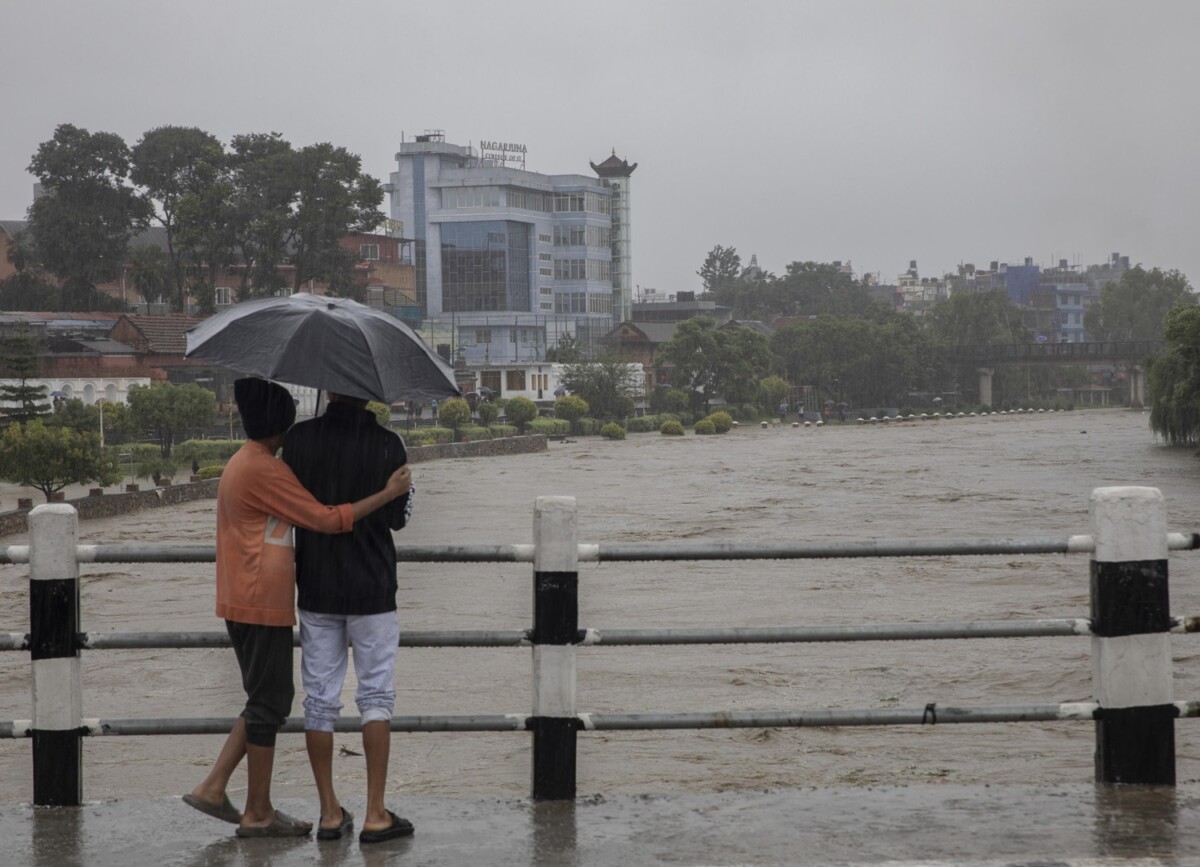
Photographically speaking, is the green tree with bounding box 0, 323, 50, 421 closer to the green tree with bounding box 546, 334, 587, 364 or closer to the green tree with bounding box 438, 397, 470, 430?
the green tree with bounding box 438, 397, 470, 430

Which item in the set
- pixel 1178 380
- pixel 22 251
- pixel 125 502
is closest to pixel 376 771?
pixel 125 502

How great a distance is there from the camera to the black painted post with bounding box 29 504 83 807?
507 cm

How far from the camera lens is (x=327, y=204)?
252 ft

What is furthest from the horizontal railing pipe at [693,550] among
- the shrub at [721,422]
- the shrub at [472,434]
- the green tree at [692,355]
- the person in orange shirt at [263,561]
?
the green tree at [692,355]

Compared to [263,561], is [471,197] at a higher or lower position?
higher

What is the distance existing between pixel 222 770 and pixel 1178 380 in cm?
5284

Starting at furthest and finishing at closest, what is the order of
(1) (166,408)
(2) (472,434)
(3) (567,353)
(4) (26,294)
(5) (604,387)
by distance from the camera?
(3) (567,353) < (4) (26,294) < (5) (604,387) < (2) (472,434) < (1) (166,408)

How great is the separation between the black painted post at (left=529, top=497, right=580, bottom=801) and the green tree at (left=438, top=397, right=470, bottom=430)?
5323 cm

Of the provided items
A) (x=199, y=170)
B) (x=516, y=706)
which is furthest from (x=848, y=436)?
(x=516, y=706)

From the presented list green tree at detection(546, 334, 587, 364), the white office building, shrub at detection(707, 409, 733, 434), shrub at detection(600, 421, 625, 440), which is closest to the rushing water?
shrub at detection(600, 421, 625, 440)

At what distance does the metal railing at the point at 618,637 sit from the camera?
5.11 m

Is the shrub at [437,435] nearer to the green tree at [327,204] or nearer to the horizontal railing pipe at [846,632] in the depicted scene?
the green tree at [327,204]

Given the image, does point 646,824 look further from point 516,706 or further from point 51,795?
point 516,706

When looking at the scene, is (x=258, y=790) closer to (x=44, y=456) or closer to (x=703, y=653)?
(x=703, y=653)
